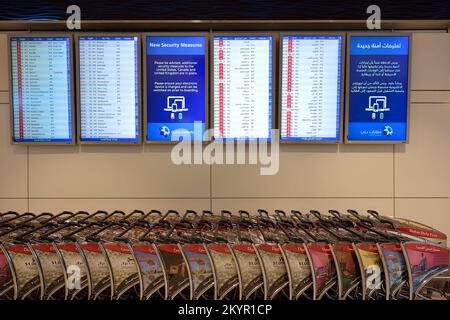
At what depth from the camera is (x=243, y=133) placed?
3.01 meters

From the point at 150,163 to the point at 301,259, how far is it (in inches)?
73.3

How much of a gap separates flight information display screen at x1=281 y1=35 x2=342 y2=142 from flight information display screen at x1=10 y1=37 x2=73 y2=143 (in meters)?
1.91

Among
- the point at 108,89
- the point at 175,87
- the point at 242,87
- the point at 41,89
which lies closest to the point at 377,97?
the point at 242,87

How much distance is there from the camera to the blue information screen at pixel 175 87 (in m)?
2.98

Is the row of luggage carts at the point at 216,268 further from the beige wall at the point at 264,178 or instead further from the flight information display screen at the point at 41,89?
the flight information display screen at the point at 41,89

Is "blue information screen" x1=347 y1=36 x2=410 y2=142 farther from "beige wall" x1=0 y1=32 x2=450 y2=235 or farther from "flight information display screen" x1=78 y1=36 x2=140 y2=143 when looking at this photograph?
"flight information display screen" x1=78 y1=36 x2=140 y2=143

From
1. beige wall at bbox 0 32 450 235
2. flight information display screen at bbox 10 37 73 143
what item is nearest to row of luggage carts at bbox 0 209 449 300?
beige wall at bbox 0 32 450 235

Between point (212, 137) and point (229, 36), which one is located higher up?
point (229, 36)

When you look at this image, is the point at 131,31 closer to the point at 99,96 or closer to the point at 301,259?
the point at 99,96

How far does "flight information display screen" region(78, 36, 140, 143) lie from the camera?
2.98 metres

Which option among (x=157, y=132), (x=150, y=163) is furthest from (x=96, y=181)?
(x=157, y=132)

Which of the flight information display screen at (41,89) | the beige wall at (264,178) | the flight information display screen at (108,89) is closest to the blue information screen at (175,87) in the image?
the flight information display screen at (108,89)

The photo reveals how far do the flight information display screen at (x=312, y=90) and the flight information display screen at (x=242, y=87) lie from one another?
0.15 m

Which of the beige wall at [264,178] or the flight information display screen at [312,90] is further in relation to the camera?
the beige wall at [264,178]
